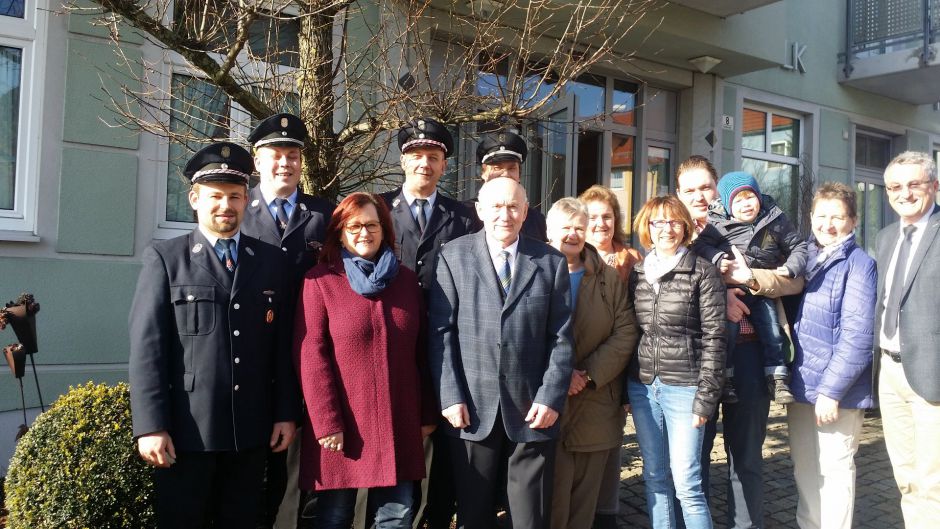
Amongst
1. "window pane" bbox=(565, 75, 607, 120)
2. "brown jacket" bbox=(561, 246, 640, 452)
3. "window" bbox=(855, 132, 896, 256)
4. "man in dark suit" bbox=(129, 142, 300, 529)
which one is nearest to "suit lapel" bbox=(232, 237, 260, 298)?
"man in dark suit" bbox=(129, 142, 300, 529)

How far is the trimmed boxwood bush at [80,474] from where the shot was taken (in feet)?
10.4

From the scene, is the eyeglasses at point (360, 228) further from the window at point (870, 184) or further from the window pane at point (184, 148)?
the window at point (870, 184)

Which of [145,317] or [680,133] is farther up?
[680,133]

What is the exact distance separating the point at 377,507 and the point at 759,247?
7.87ft

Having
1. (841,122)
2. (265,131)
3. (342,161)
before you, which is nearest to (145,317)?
(265,131)

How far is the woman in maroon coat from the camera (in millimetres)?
2926

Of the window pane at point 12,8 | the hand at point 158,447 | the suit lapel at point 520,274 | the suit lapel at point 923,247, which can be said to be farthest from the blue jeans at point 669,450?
the window pane at point 12,8

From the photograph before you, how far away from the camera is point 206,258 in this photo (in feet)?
9.34

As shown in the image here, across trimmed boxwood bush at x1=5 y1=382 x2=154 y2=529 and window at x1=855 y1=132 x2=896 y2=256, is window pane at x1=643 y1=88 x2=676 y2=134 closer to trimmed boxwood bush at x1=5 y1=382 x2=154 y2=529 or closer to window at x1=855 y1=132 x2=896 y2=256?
window at x1=855 y1=132 x2=896 y2=256

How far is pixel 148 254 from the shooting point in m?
2.81

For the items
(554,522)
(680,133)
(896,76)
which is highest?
(896,76)

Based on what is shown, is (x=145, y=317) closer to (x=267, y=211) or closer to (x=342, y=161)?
(x=267, y=211)

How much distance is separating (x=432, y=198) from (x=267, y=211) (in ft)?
2.79

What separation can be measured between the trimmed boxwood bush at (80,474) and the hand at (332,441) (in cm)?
104
